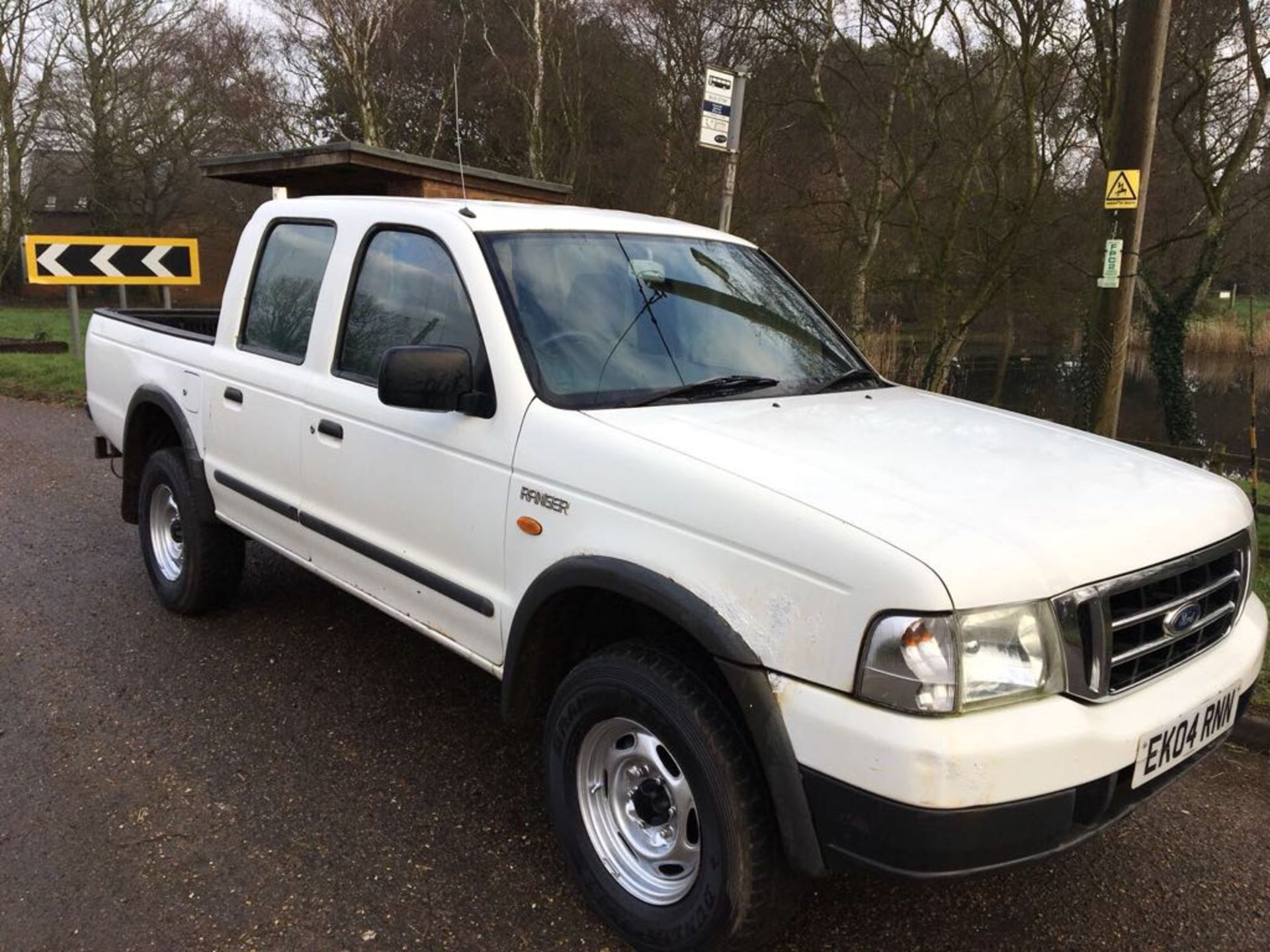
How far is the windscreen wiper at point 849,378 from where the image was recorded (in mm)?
3427

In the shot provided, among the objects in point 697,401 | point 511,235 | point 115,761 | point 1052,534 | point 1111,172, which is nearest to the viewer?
point 1052,534

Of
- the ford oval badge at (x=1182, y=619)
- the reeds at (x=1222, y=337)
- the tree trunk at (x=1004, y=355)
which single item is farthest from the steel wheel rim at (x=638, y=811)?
the reeds at (x=1222, y=337)

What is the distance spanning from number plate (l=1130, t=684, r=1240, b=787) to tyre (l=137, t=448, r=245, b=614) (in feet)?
12.7

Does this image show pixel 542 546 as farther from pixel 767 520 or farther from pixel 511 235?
pixel 511 235

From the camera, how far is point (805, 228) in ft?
64.4

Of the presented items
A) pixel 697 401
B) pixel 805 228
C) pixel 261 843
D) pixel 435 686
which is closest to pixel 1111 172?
pixel 697 401

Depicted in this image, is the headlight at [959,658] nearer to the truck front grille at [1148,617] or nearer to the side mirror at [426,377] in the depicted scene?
the truck front grille at [1148,617]

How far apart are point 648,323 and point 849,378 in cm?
82

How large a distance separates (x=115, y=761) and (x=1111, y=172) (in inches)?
258

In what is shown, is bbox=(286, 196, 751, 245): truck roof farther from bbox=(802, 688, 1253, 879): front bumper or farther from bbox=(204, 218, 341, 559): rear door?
bbox=(802, 688, 1253, 879): front bumper

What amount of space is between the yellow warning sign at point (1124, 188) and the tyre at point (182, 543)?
568 cm

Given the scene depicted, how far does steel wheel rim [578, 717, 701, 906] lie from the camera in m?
2.54

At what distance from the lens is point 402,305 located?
137 inches

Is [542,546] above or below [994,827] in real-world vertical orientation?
above
